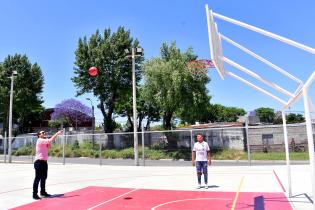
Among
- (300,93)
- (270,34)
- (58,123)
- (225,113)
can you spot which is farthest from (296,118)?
(270,34)

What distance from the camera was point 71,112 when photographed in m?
68.5

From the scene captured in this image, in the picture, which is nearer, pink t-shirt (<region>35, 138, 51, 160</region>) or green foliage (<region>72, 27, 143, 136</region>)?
pink t-shirt (<region>35, 138, 51, 160</region>)

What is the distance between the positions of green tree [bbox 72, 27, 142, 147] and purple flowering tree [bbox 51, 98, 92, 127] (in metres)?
22.8

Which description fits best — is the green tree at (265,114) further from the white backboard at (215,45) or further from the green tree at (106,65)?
the white backboard at (215,45)

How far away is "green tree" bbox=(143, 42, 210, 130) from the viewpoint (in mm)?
35375

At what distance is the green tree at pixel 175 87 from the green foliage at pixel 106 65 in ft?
24.8

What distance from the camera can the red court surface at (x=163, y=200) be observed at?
948cm

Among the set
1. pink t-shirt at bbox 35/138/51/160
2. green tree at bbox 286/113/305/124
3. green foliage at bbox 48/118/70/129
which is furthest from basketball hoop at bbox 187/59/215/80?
green foliage at bbox 48/118/70/129

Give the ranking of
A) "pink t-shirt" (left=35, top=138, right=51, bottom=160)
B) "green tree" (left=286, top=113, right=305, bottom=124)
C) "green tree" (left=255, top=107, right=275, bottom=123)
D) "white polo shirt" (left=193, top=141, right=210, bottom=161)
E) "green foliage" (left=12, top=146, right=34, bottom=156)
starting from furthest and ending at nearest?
"green tree" (left=255, top=107, right=275, bottom=123) < "green tree" (left=286, top=113, right=305, bottom=124) < "green foliage" (left=12, top=146, right=34, bottom=156) < "white polo shirt" (left=193, top=141, right=210, bottom=161) < "pink t-shirt" (left=35, top=138, right=51, bottom=160)

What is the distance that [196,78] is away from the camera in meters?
35.9

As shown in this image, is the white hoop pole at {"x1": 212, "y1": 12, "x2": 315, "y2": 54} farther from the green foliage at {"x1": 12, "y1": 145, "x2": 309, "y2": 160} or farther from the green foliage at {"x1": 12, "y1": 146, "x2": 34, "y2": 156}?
the green foliage at {"x1": 12, "y1": 146, "x2": 34, "y2": 156}

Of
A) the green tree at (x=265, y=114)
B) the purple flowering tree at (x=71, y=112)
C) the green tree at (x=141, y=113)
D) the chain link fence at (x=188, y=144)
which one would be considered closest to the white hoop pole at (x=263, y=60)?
the chain link fence at (x=188, y=144)

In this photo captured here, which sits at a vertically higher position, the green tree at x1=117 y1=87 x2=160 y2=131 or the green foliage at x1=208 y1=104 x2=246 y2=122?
the green foliage at x1=208 y1=104 x2=246 y2=122

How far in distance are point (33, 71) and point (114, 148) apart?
30.6 m
